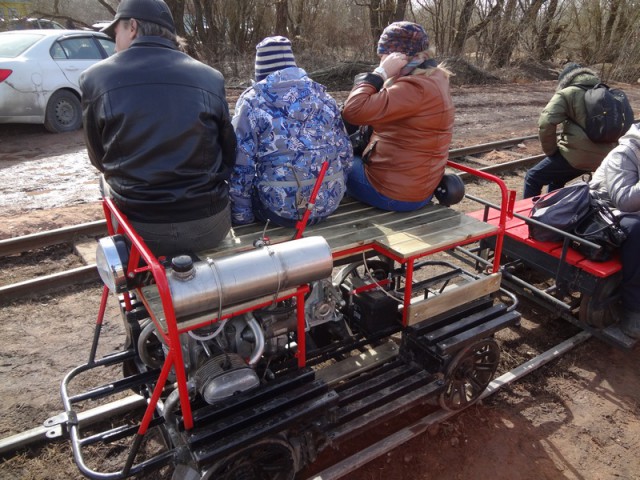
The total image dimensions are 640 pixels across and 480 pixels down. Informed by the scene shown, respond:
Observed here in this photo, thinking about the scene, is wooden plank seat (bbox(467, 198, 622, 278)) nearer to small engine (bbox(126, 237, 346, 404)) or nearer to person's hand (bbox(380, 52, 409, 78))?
person's hand (bbox(380, 52, 409, 78))

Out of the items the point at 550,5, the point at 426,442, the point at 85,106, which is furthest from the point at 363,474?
the point at 550,5

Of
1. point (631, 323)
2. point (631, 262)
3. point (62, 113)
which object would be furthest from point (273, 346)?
point (62, 113)

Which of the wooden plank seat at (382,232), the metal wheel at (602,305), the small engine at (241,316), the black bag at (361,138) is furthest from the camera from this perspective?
the metal wheel at (602,305)

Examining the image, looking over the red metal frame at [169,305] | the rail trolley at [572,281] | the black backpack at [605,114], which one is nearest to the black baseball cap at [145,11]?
the red metal frame at [169,305]

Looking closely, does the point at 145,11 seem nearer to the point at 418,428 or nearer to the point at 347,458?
the point at 347,458

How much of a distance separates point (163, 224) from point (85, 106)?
70 centimetres

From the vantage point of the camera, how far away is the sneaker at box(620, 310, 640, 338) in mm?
4254

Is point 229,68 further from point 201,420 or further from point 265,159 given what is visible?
point 201,420

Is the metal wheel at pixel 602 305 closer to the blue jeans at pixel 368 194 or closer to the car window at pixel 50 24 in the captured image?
the blue jeans at pixel 368 194

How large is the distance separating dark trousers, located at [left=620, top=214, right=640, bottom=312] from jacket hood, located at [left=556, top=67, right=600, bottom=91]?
190 cm

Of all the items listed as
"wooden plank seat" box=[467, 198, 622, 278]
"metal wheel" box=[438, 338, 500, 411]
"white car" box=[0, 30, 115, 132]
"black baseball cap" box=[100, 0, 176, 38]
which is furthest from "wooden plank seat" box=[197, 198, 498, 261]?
"white car" box=[0, 30, 115, 132]

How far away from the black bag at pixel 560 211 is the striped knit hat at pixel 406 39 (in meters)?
1.91

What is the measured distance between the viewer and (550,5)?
2273 centimetres

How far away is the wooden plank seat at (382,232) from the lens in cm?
319
